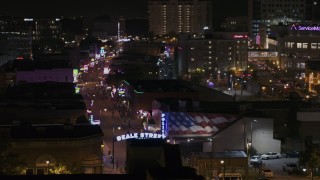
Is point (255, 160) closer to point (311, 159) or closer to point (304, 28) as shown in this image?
point (311, 159)

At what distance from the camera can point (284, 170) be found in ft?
45.9

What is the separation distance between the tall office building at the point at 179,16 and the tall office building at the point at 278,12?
14160 millimetres

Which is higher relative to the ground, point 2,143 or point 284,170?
point 2,143

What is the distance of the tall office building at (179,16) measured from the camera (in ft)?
246

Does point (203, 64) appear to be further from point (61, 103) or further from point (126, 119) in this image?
point (61, 103)

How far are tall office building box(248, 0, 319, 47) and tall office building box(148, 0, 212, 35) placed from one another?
14.2m

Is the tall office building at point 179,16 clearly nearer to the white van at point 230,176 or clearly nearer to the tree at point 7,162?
the white van at point 230,176

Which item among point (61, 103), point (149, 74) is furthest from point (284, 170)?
point (149, 74)

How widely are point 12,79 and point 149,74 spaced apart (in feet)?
35.5

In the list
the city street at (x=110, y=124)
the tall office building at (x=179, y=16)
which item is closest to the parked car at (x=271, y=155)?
the city street at (x=110, y=124)

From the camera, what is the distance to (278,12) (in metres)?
59.6

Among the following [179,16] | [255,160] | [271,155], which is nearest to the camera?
[255,160]

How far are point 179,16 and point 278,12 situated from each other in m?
17.5

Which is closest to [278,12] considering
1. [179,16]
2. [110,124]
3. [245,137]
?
[179,16]
